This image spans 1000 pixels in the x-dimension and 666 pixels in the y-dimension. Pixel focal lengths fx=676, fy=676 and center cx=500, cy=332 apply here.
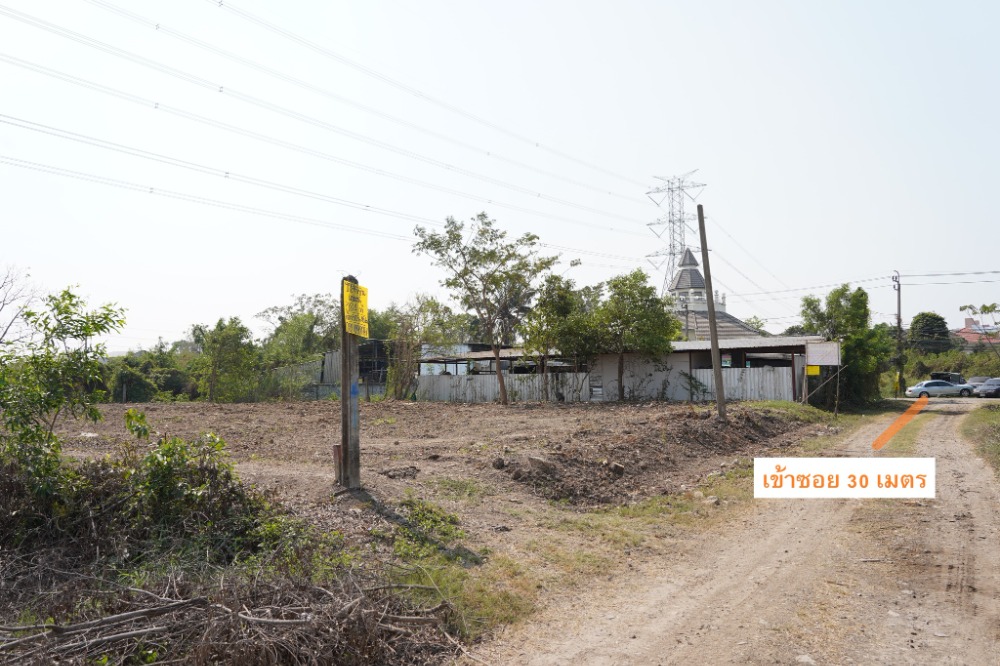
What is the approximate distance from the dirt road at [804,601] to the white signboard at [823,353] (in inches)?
653

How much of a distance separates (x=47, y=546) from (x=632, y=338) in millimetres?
24945

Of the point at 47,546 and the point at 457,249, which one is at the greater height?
the point at 457,249

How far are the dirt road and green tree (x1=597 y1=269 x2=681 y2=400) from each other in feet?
65.3

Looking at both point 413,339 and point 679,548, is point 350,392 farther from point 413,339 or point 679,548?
point 413,339

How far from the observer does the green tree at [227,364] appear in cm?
3462

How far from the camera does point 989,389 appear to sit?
40.2 m

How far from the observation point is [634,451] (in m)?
13.2

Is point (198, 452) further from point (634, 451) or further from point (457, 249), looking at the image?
point (457, 249)

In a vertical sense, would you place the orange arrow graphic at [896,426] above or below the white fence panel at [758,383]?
below

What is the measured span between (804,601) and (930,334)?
68272 millimetres

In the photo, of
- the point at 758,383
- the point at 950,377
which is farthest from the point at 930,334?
the point at 758,383

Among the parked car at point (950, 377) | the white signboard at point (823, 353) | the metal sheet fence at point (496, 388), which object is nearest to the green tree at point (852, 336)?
the white signboard at point (823, 353)

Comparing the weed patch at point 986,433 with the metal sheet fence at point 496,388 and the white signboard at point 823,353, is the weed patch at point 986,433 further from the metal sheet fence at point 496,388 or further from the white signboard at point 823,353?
the metal sheet fence at point 496,388

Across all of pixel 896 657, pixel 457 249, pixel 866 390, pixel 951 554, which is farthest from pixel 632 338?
pixel 896 657
